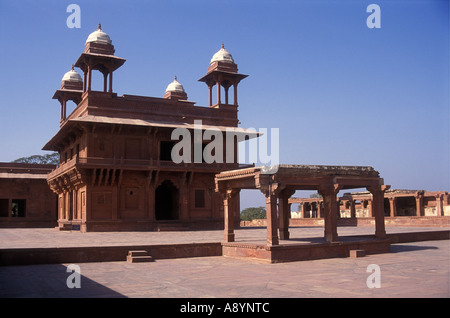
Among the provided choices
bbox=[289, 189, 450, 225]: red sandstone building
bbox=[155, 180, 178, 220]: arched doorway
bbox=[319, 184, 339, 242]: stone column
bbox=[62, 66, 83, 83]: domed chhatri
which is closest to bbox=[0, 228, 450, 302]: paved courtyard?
bbox=[319, 184, 339, 242]: stone column

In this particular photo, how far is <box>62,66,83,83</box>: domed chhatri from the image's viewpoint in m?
35.4

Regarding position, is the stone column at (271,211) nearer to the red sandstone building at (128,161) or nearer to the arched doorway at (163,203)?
the red sandstone building at (128,161)

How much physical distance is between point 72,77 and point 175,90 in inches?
348

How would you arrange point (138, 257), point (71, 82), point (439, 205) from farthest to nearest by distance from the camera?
point (71, 82), point (439, 205), point (138, 257)

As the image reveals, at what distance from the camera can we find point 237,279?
952 cm

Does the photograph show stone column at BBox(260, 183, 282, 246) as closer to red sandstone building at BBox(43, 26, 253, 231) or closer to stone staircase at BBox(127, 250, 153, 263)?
stone staircase at BBox(127, 250, 153, 263)

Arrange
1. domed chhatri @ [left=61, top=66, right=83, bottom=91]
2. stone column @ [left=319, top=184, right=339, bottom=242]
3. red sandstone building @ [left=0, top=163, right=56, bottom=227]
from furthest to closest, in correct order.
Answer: domed chhatri @ [left=61, top=66, right=83, bottom=91] → red sandstone building @ [left=0, top=163, right=56, bottom=227] → stone column @ [left=319, top=184, right=339, bottom=242]

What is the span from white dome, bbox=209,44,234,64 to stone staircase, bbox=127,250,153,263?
64.5 ft

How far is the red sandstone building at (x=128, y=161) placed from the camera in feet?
84.8

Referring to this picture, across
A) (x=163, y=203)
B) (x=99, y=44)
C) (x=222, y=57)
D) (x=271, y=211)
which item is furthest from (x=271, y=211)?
(x=222, y=57)

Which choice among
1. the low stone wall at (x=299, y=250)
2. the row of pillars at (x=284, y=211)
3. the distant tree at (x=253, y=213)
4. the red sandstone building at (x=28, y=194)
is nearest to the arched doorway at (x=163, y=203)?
the red sandstone building at (x=28, y=194)

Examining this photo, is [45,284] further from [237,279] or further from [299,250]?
[299,250]

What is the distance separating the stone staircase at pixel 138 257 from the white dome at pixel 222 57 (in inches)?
774
